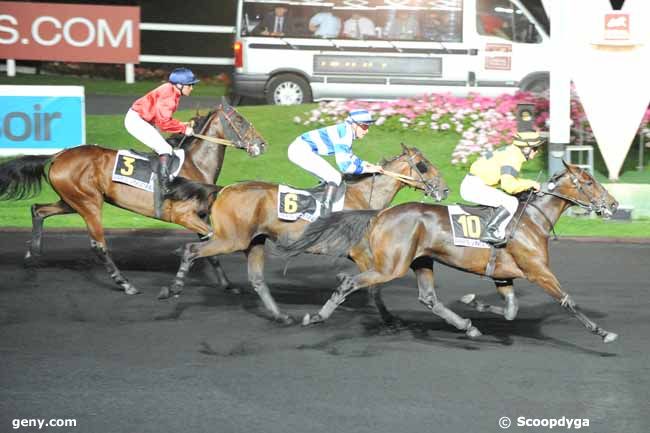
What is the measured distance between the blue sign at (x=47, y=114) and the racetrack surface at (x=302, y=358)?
464 centimetres

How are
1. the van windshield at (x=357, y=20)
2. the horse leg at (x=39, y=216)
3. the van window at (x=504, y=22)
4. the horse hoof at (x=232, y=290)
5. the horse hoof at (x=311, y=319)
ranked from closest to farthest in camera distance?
the horse hoof at (x=311, y=319) → the horse hoof at (x=232, y=290) → the horse leg at (x=39, y=216) → the van window at (x=504, y=22) → the van windshield at (x=357, y=20)

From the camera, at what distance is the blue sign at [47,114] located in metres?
15.5

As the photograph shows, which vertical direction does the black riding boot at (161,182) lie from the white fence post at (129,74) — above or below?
below

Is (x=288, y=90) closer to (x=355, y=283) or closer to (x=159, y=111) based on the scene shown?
(x=159, y=111)

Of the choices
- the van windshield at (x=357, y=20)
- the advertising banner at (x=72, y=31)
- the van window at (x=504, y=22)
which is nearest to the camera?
the van window at (x=504, y=22)

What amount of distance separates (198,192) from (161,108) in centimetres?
124

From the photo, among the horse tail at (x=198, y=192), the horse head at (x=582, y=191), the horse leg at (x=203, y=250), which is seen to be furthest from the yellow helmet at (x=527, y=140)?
the horse tail at (x=198, y=192)

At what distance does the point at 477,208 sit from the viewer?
29.0 feet

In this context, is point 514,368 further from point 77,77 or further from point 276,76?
point 77,77

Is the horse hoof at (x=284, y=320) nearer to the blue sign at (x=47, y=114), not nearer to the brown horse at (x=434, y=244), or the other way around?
the brown horse at (x=434, y=244)

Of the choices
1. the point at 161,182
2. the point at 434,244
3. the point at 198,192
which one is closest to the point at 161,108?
the point at 161,182

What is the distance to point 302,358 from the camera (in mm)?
8047

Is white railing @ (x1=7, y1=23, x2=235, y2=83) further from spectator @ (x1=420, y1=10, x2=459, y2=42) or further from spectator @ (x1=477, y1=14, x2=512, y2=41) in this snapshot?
spectator @ (x1=477, y1=14, x2=512, y2=41)

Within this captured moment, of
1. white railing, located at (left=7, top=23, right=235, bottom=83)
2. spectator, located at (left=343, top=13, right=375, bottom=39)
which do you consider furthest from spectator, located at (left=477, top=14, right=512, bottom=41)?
white railing, located at (left=7, top=23, right=235, bottom=83)
